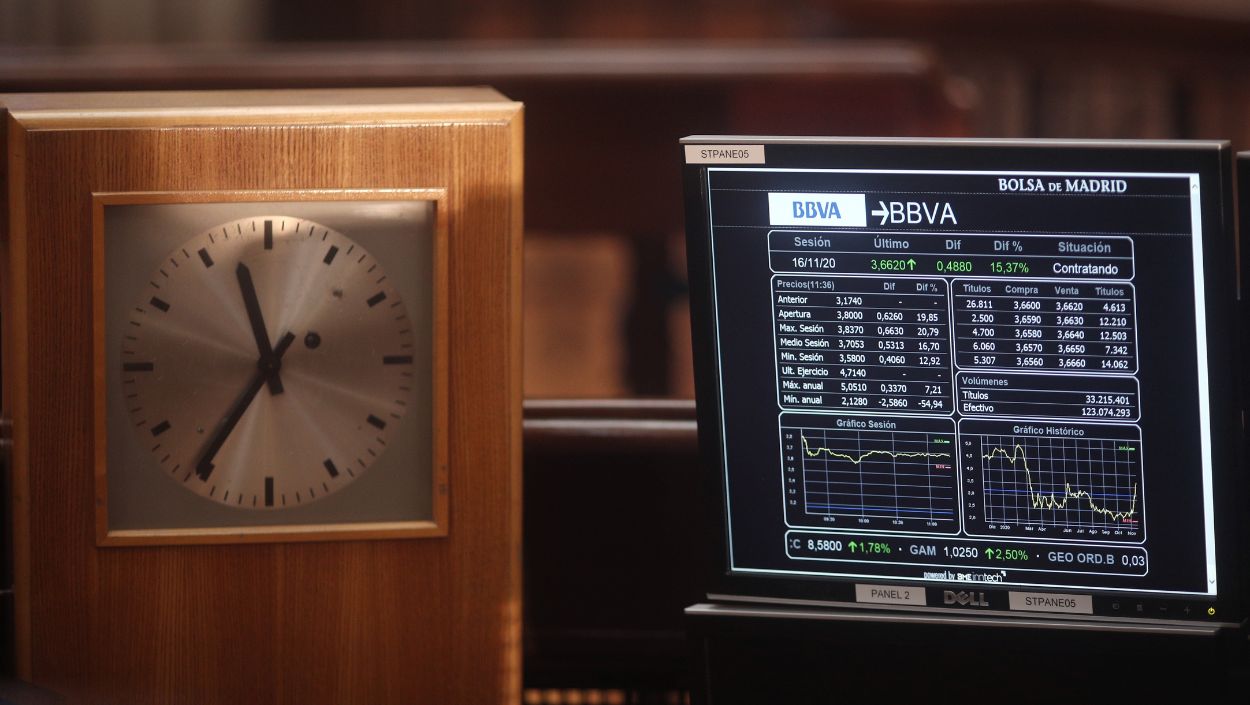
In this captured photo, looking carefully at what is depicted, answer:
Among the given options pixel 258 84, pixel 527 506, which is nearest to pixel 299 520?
pixel 527 506

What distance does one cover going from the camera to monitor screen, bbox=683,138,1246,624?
0.88 metres

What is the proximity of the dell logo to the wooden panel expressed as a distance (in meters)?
0.35

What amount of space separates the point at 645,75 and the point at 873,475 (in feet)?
3.03

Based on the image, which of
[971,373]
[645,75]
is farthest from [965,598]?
[645,75]

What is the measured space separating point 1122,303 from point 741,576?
1.20 ft

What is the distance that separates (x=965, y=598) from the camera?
36.6 inches

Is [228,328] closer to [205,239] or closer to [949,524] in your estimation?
[205,239]

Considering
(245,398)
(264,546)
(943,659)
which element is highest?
(245,398)

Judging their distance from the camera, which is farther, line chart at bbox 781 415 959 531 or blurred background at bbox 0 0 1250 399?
blurred background at bbox 0 0 1250 399

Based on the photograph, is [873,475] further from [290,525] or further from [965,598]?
[290,525]

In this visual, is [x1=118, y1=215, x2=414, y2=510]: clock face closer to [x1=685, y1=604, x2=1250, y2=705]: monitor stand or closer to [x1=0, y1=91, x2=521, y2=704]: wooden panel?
[x1=0, y1=91, x2=521, y2=704]: wooden panel

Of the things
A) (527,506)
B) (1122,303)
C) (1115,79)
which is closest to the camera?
(1122,303)

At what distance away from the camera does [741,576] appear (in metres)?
0.97

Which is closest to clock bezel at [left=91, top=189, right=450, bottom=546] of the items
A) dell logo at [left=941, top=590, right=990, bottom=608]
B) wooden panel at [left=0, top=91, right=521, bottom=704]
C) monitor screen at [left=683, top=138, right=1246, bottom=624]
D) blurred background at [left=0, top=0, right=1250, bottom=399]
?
wooden panel at [left=0, top=91, right=521, bottom=704]
